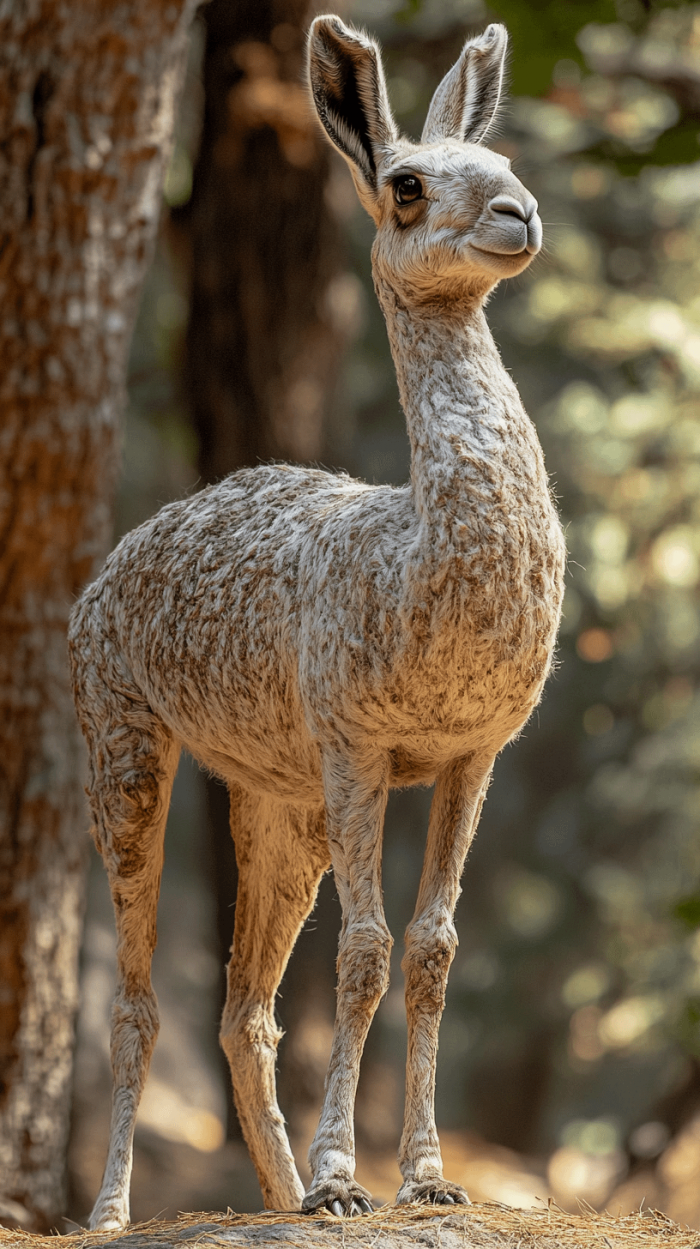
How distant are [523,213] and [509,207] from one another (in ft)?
0.14

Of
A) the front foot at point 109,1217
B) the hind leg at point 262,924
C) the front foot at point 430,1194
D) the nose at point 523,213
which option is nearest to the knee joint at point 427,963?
the front foot at point 430,1194

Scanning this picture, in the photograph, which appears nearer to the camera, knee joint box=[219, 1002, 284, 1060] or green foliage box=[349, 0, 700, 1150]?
knee joint box=[219, 1002, 284, 1060]

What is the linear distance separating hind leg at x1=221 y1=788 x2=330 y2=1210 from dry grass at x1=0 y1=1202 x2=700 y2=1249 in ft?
2.06

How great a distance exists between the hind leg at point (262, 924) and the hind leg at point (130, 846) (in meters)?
0.32

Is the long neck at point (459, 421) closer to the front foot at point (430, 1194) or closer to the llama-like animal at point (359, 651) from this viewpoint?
the llama-like animal at point (359, 651)

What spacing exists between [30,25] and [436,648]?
521 cm

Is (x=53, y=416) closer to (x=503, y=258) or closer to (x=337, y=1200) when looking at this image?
(x=503, y=258)

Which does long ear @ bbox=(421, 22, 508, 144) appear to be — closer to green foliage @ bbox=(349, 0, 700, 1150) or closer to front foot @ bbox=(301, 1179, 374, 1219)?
front foot @ bbox=(301, 1179, 374, 1219)

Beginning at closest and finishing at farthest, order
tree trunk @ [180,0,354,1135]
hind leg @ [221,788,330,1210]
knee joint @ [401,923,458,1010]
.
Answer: knee joint @ [401,923,458,1010] < hind leg @ [221,788,330,1210] < tree trunk @ [180,0,354,1135]

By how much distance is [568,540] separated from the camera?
1233cm

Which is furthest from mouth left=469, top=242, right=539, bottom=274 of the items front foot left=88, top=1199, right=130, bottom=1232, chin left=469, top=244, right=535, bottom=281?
front foot left=88, top=1199, right=130, bottom=1232

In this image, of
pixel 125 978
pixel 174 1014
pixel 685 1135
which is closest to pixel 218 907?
pixel 685 1135

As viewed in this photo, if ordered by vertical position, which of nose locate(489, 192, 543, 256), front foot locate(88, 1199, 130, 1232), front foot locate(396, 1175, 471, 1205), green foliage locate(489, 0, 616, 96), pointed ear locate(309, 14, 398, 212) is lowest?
front foot locate(88, 1199, 130, 1232)

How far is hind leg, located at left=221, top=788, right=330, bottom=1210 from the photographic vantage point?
17.1 ft
